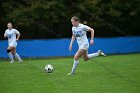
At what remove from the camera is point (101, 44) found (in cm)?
3072

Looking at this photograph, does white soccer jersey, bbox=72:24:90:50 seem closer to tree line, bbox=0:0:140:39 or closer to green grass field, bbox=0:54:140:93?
green grass field, bbox=0:54:140:93

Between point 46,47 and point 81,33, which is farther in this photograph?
point 46,47

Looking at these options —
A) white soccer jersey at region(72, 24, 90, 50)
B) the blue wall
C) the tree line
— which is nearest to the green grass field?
white soccer jersey at region(72, 24, 90, 50)

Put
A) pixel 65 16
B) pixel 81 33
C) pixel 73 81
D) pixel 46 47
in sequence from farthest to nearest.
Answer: pixel 65 16, pixel 46 47, pixel 81 33, pixel 73 81

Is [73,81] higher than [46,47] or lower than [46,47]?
higher

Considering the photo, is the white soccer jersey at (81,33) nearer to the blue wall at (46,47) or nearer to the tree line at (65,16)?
the blue wall at (46,47)

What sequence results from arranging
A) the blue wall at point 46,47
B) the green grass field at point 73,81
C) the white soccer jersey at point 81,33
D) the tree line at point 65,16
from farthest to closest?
the tree line at point 65,16
the blue wall at point 46,47
the white soccer jersey at point 81,33
the green grass field at point 73,81

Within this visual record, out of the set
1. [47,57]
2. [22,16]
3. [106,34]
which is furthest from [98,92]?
[106,34]

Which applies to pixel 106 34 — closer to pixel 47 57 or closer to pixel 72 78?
pixel 47 57

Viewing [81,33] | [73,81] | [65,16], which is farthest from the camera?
[65,16]

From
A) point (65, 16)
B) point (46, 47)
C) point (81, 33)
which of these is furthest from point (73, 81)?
point (65, 16)

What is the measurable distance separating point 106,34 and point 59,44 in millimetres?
8663

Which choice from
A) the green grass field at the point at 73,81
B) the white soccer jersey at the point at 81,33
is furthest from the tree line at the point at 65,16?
the white soccer jersey at the point at 81,33

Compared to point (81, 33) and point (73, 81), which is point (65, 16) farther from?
point (73, 81)
